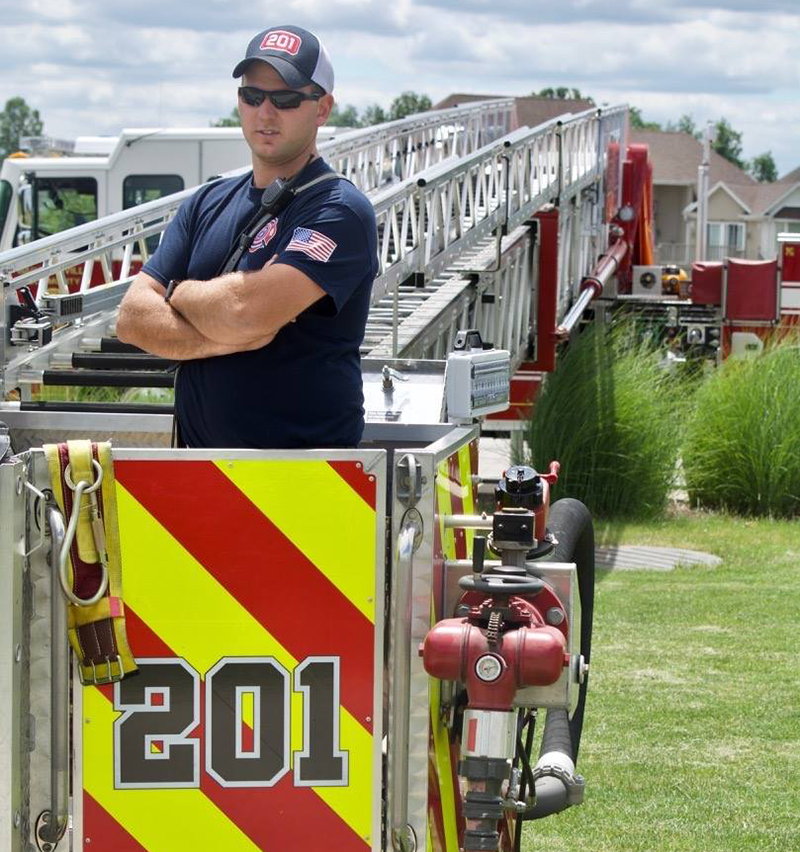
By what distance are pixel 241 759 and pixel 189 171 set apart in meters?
18.1

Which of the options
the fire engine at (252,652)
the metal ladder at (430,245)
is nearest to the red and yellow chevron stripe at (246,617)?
the fire engine at (252,652)

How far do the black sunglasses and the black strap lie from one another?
18 centimetres

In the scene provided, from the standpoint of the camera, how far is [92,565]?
2.97m

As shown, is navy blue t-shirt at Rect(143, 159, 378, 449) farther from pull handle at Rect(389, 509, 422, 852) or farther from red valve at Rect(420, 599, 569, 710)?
red valve at Rect(420, 599, 569, 710)

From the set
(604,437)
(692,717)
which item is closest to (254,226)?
(692,717)

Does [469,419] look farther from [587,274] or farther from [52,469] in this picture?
[587,274]

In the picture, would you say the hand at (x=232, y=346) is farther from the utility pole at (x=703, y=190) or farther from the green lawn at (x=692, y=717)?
the utility pole at (x=703, y=190)

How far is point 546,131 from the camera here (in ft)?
53.4

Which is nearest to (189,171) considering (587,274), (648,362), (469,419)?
(587,274)

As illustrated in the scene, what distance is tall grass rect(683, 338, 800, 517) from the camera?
15016 millimetres

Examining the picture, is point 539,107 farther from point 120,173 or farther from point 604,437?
point 604,437

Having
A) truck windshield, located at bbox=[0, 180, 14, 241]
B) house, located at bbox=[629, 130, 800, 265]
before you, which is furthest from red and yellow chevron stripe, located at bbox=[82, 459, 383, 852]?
house, located at bbox=[629, 130, 800, 265]

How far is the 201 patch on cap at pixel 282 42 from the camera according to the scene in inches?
143

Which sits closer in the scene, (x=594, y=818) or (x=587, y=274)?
(x=594, y=818)
